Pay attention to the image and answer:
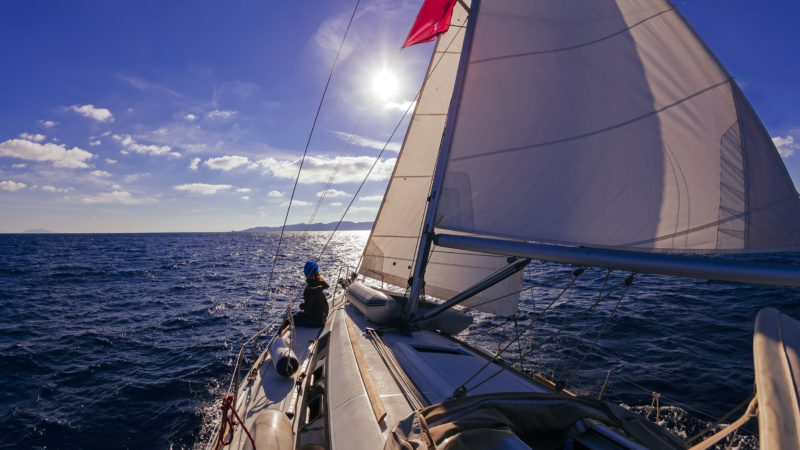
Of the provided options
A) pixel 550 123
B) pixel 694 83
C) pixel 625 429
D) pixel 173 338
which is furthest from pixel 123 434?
pixel 694 83

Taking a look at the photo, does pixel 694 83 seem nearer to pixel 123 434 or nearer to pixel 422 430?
pixel 422 430

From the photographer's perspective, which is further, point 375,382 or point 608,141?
point 608,141

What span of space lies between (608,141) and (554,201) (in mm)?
869

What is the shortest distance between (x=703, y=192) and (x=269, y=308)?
14306mm

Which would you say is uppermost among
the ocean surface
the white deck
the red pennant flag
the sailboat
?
the red pennant flag

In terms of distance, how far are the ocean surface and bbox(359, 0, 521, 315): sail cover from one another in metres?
1.24

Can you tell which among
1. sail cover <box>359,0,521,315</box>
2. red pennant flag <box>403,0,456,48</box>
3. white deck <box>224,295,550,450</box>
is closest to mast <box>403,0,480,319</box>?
red pennant flag <box>403,0,456,48</box>

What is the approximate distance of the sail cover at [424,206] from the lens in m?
6.59

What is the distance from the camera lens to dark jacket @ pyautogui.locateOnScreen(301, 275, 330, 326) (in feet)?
20.2

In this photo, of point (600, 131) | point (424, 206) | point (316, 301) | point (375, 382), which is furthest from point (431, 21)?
point (316, 301)

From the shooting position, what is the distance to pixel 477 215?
3938 millimetres

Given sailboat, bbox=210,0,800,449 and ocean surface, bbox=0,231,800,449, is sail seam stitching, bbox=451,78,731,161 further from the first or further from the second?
ocean surface, bbox=0,231,800,449

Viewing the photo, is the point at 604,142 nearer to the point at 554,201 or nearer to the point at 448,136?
the point at 554,201

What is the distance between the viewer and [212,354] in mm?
8930
